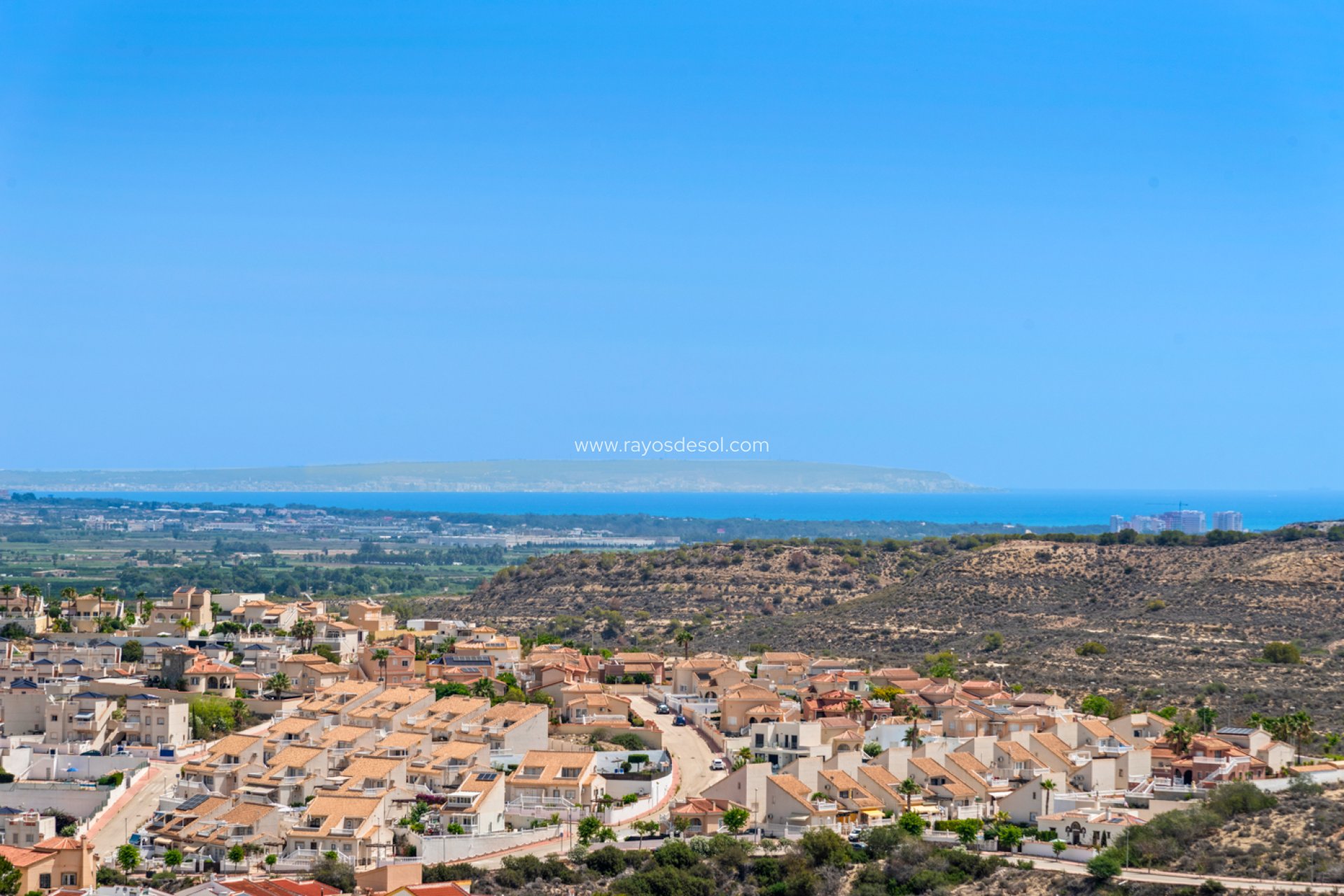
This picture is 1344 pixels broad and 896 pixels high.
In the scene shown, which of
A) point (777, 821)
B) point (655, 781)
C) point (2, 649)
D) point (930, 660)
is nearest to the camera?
point (777, 821)

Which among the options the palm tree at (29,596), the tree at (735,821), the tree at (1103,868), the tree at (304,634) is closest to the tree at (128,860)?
the tree at (735,821)

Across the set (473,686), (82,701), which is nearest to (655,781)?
(473,686)

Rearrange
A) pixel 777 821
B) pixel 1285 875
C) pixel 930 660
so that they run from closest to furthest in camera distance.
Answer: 1. pixel 1285 875
2. pixel 777 821
3. pixel 930 660

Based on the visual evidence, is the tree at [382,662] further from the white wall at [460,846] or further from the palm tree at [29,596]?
the white wall at [460,846]

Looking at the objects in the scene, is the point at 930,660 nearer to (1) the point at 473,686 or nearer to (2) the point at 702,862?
(1) the point at 473,686

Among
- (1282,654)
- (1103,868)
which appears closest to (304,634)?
(1103,868)

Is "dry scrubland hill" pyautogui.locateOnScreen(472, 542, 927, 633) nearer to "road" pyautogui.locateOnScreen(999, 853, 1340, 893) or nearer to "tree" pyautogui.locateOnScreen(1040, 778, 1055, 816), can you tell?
"tree" pyautogui.locateOnScreen(1040, 778, 1055, 816)

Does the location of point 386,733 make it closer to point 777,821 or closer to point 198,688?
point 198,688

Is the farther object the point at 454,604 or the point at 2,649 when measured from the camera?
the point at 454,604

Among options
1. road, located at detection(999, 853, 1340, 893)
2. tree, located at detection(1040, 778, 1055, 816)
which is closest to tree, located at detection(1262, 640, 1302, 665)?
tree, located at detection(1040, 778, 1055, 816)
